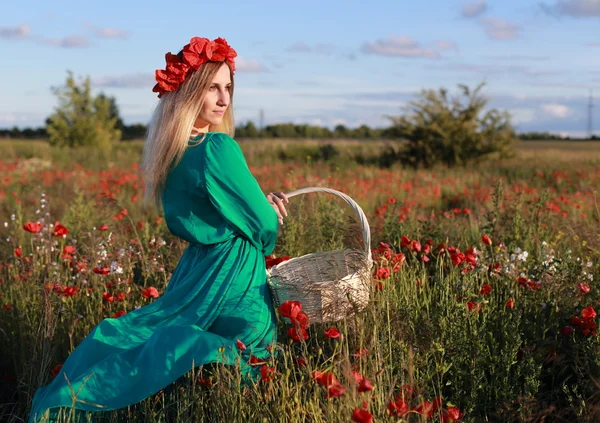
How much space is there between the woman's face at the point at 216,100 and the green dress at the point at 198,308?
0.23m

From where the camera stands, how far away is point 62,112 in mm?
30344

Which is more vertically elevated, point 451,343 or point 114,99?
point 114,99

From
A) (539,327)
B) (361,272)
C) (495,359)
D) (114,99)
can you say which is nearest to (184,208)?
(361,272)

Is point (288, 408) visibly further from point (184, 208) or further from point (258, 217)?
point (184, 208)

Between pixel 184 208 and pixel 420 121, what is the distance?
16.3 meters

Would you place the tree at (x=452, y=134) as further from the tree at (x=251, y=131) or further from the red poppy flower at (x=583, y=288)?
the tree at (x=251, y=131)

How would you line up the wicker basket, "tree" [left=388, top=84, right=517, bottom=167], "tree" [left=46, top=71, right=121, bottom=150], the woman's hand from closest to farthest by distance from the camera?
the wicker basket
the woman's hand
"tree" [left=388, top=84, right=517, bottom=167]
"tree" [left=46, top=71, right=121, bottom=150]

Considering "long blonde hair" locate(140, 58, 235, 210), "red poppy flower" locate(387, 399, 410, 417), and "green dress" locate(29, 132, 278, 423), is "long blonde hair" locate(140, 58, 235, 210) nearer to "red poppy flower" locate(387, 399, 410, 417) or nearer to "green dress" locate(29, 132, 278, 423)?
"green dress" locate(29, 132, 278, 423)

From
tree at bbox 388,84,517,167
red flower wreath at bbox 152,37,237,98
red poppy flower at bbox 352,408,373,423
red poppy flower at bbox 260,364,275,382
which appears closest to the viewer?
red poppy flower at bbox 352,408,373,423

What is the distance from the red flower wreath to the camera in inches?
127

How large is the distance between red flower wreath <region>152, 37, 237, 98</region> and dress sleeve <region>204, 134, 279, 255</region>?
0.44 meters

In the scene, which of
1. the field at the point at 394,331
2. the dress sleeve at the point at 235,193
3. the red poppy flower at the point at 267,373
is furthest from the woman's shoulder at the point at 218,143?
the red poppy flower at the point at 267,373

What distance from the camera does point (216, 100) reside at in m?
3.31

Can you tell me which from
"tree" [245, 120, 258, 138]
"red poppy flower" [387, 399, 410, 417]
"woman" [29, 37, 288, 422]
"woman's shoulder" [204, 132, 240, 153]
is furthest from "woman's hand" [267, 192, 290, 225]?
"tree" [245, 120, 258, 138]
